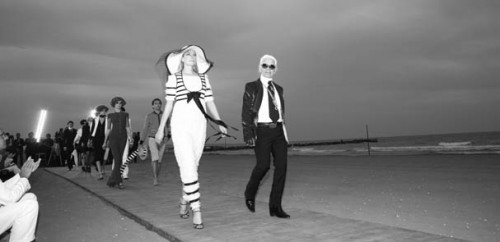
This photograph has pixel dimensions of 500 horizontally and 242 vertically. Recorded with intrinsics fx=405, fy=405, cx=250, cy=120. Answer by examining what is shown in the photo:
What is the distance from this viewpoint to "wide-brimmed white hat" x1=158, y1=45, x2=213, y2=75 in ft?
16.4

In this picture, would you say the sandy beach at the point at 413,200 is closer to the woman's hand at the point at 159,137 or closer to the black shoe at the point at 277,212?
the black shoe at the point at 277,212

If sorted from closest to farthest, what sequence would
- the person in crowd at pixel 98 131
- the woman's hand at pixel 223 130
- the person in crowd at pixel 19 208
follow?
the person in crowd at pixel 19 208, the woman's hand at pixel 223 130, the person in crowd at pixel 98 131

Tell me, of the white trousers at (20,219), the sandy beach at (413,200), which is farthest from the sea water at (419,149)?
the white trousers at (20,219)

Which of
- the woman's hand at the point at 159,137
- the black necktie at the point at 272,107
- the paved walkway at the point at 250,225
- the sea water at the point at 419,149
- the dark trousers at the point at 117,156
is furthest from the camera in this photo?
the sea water at the point at 419,149

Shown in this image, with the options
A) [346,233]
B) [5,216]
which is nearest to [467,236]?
[346,233]

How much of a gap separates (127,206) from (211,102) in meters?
2.32

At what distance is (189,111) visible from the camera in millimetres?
4684

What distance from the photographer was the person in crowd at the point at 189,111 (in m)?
4.61

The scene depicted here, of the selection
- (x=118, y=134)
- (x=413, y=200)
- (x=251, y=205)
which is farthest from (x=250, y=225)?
(x=118, y=134)

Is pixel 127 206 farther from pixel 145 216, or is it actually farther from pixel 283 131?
pixel 283 131

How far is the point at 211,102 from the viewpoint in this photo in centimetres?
497

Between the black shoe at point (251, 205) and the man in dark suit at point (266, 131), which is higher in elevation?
the man in dark suit at point (266, 131)

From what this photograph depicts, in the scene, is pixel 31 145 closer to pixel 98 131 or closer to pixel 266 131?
pixel 98 131

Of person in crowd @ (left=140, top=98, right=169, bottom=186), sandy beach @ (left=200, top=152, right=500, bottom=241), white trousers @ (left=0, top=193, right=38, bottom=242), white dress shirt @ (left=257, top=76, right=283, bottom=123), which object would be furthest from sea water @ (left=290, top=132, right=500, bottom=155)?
white trousers @ (left=0, top=193, right=38, bottom=242)
